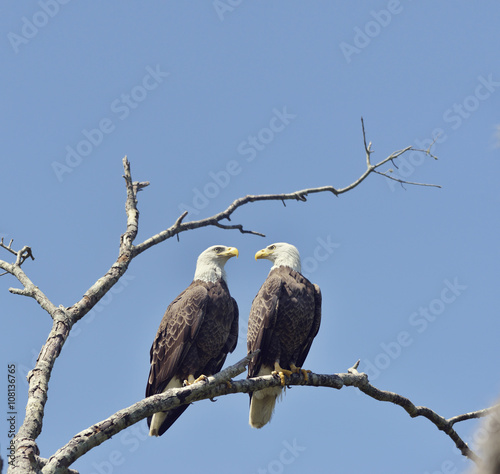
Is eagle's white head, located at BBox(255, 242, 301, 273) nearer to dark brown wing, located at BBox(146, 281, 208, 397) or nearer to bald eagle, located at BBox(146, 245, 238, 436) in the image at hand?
bald eagle, located at BBox(146, 245, 238, 436)

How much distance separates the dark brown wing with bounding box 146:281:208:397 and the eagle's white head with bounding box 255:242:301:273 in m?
1.41

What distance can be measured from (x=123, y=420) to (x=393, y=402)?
2.89 m

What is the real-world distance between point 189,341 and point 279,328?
1.17 m

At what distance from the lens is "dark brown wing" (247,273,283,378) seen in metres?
8.23

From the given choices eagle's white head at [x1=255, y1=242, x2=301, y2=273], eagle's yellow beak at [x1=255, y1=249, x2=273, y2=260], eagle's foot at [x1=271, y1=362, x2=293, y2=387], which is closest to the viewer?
eagle's foot at [x1=271, y1=362, x2=293, y2=387]

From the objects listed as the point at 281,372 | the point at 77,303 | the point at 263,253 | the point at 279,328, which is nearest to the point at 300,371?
the point at 281,372

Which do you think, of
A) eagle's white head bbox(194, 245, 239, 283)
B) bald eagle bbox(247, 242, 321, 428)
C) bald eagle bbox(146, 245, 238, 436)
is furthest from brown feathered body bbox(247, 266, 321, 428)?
eagle's white head bbox(194, 245, 239, 283)

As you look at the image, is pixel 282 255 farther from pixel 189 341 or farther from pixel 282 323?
pixel 189 341

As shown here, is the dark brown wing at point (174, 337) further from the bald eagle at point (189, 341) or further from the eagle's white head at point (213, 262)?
the eagle's white head at point (213, 262)

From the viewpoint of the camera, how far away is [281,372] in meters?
8.13

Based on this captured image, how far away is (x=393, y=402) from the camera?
6.67 metres

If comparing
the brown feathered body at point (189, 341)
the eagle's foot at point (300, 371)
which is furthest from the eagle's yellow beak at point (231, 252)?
the eagle's foot at point (300, 371)

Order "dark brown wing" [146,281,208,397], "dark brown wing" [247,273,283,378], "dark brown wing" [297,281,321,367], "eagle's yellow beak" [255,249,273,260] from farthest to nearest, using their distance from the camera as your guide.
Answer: "eagle's yellow beak" [255,249,273,260], "dark brown wing" [297,281,321,367], "dark brown wing" [247,273,283,378], "dark brown wing" [146,281,208,397]

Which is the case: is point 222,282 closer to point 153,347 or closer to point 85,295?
point 153,347
